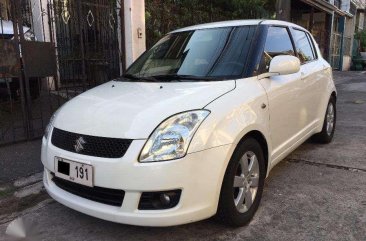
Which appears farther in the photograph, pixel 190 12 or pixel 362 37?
pixel 362 37

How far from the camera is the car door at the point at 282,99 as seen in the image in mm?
3438

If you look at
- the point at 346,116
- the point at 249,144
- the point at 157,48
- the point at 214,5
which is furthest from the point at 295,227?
the point at 214,5

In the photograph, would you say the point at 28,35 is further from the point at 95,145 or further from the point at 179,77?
the point at 95,145

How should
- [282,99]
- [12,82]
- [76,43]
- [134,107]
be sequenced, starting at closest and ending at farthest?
[134,107] → [282,99] → [12,82] → [76,43]

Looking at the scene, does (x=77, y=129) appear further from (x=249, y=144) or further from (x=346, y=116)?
(x=346, y=116)

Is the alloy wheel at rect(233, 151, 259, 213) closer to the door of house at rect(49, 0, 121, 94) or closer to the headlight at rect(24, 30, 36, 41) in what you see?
the headlight at rect(24, 30, 36, 41)

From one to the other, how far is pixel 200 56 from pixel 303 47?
1.77 m

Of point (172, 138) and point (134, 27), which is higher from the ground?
point (134, 27)

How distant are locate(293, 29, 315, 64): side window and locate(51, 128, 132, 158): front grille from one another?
2739 mm

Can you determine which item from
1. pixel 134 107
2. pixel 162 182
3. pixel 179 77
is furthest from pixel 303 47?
pixel 162 182

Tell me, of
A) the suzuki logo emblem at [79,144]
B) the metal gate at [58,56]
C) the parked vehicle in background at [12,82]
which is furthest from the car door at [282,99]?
the parked vehicle in background at [12,82]

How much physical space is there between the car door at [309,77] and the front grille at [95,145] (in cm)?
235

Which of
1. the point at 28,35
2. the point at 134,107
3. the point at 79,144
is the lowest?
the point at 79,144

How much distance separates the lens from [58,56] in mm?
7000
